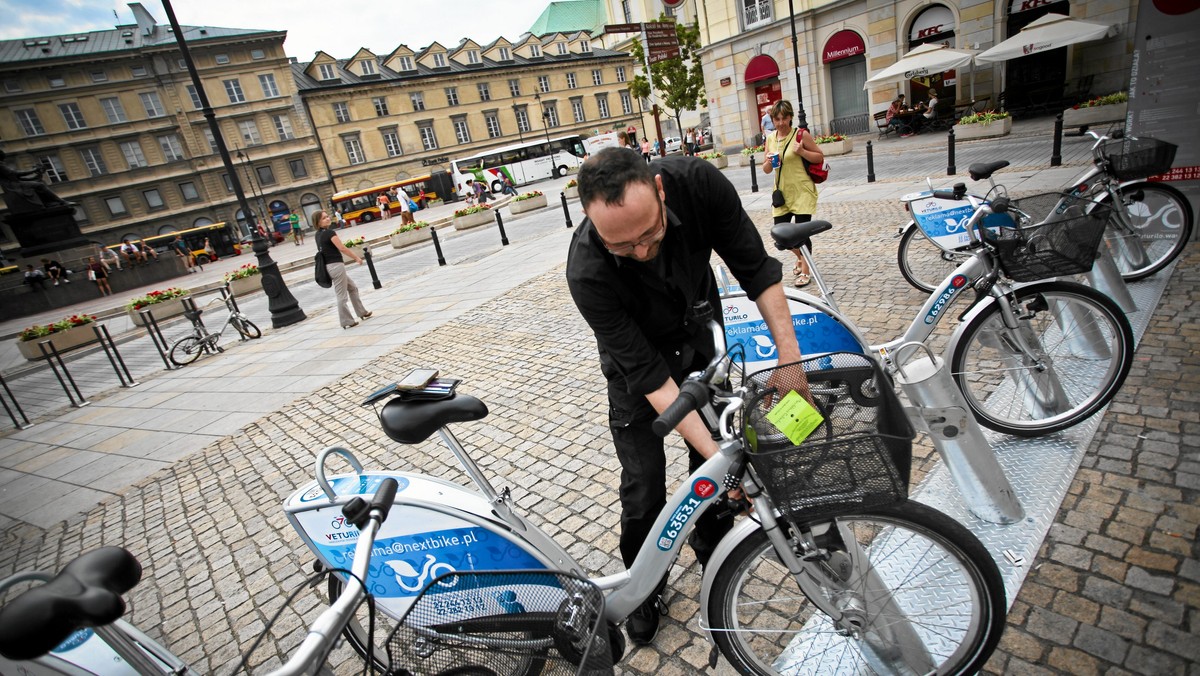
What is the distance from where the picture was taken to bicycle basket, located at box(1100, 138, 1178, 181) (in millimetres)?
3908

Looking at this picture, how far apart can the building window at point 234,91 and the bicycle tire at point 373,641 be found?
58.1 metres

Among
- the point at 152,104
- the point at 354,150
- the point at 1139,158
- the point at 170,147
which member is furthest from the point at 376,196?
the point at 1139,158

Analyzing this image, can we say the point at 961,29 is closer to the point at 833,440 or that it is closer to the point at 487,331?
the point at 487,331

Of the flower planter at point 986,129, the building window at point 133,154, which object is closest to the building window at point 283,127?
the building window at point 133,154

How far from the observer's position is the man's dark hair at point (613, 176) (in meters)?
1.67

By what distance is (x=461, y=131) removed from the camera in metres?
55.6

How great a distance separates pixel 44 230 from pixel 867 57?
33.3m

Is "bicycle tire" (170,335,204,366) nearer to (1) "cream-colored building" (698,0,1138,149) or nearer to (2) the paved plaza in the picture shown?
(2) the paved plaza

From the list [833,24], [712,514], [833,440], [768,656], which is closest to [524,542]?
[712,514]

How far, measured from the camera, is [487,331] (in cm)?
779

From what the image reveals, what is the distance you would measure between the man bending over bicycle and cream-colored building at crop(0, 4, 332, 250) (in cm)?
5494

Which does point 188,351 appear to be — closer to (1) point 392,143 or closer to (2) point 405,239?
(2) point 405,239

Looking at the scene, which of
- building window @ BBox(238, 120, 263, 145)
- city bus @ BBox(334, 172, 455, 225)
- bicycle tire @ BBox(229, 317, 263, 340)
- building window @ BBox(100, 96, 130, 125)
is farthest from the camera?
building window @ BBox(238, 120, 263, 145)

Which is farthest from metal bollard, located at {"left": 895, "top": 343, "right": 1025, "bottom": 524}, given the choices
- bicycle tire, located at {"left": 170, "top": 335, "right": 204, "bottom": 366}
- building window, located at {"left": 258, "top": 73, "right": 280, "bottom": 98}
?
building window, located at {"left": 258, "top": 73, "right": 280, "bottom": 98}
